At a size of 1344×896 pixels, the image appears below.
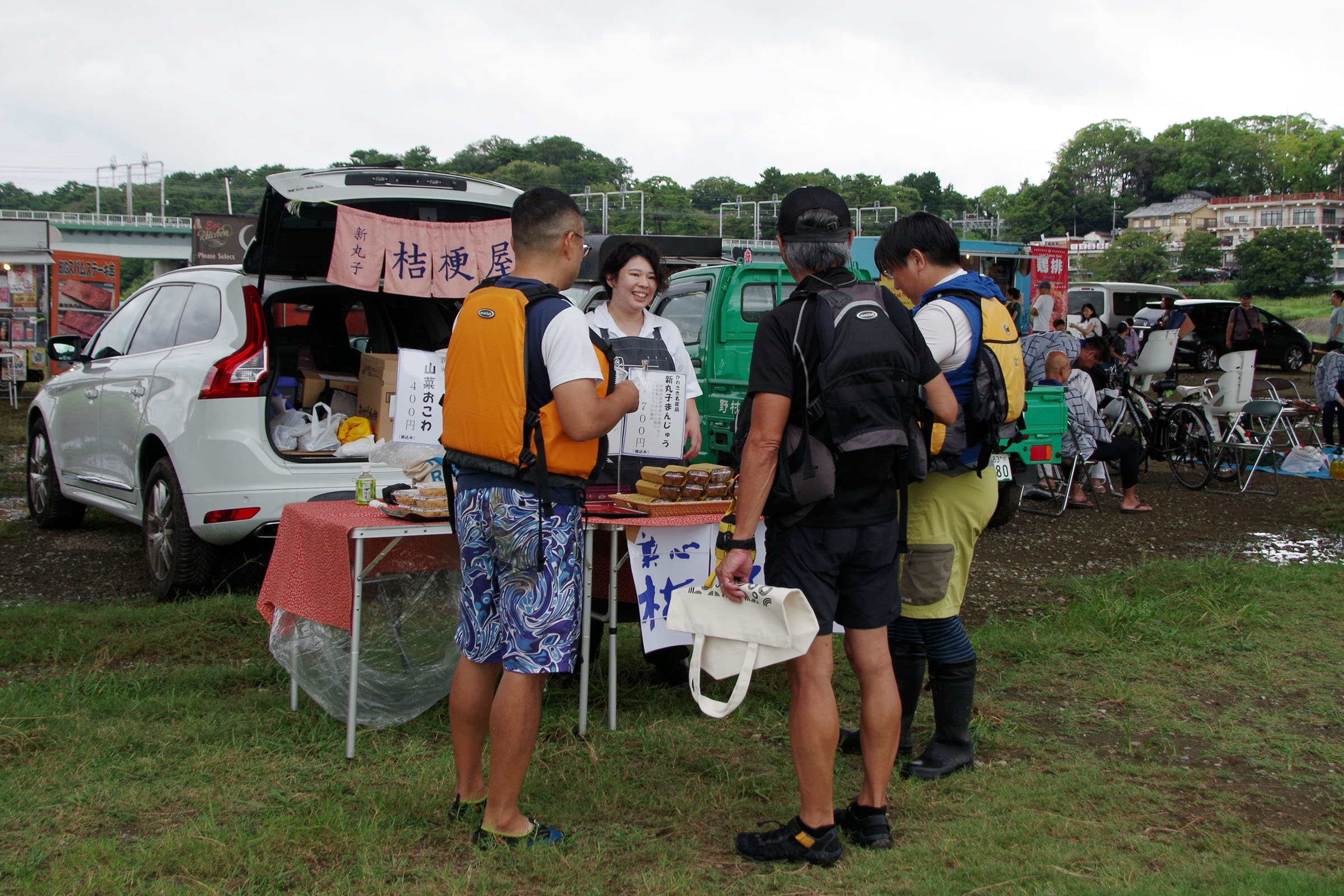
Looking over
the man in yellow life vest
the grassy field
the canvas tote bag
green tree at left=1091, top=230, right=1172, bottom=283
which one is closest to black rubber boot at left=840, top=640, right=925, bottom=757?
the grassy field

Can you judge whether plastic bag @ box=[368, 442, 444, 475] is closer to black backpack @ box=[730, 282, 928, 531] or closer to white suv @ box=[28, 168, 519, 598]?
white suv @ box=[28, 168, 519, 598]

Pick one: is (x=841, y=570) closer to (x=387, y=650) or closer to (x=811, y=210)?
(x=811, y=210)

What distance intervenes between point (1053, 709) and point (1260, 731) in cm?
72

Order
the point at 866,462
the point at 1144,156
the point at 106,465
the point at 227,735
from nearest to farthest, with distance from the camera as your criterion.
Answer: the point at 866,462
the point at 227,735
the point at 106,465
the point at 1144,156

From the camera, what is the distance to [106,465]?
19.3 ft

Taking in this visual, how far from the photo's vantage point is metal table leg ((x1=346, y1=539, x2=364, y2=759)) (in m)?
3.32

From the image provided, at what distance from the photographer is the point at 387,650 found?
4055mm

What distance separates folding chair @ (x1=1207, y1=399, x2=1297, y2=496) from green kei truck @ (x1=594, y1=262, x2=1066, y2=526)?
2.49 meters

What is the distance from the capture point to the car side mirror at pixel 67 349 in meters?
6.26

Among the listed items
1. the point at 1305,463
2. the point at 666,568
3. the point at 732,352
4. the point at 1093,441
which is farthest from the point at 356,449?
the point at 1305,463

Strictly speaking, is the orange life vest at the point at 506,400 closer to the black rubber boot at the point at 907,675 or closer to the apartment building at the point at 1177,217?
the black rubber boot at the point at 907,675

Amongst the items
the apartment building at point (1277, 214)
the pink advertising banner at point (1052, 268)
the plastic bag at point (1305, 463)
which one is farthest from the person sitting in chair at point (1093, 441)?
the apartment building at point (1277, 214)

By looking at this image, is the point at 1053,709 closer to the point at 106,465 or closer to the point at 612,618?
the point at 612,618

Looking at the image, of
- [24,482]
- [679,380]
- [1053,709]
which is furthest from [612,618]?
[24,482]
